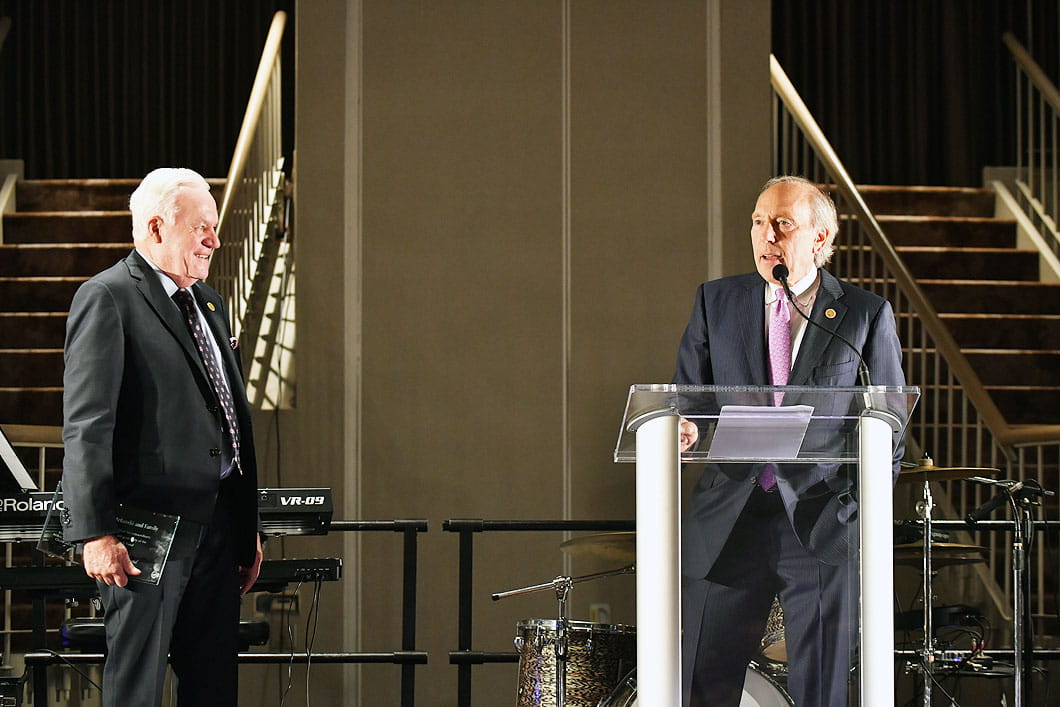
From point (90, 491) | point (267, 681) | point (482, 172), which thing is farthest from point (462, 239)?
point (90, 491)

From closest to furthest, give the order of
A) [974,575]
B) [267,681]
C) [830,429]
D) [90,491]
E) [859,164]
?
[830,429] < [90,491] < [267,681] < [974,575] < [859,164]

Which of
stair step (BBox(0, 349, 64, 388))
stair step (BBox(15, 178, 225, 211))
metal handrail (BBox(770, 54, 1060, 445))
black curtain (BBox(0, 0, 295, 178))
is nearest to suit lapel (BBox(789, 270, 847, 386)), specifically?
metal handrail (BBox(770, 54, 1060, 445))

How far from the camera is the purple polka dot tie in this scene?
2805mm

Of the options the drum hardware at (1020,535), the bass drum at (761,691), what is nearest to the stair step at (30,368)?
the drum hardware at (1020,535)

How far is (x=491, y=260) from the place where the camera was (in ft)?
17.9

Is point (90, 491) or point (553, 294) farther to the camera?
point (553, 294)

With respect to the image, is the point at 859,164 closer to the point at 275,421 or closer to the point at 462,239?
the point at 462,239

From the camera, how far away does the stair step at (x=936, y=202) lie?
8516mm

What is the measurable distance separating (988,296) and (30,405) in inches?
208

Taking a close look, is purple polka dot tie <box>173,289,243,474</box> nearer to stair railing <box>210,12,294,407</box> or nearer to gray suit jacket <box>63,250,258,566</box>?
gray suit jacket <box>63,250,258,566</box>

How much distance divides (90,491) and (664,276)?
3324mm

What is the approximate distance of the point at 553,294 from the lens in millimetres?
5477

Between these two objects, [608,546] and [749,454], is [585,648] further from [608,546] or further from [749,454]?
[749,454]

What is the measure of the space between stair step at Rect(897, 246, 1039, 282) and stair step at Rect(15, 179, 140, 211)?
16.1 feet
